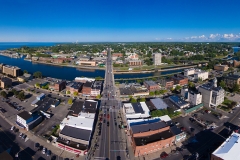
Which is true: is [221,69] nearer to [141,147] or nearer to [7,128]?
[141,147]

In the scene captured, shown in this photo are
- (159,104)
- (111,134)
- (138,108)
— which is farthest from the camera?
(159,104)

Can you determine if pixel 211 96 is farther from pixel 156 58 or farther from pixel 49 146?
pixel 156 58

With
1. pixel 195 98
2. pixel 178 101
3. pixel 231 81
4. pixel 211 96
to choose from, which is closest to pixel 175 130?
pixel 178 101

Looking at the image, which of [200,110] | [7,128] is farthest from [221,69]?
[7,128]

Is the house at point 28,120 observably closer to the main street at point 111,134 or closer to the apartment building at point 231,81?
the main street at point 111,134


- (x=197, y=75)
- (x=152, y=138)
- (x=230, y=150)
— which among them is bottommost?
(x=152, y=138)

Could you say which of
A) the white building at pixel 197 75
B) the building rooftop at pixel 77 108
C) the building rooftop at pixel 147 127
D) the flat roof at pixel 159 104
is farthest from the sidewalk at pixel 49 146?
the white building at pixel 197 75
